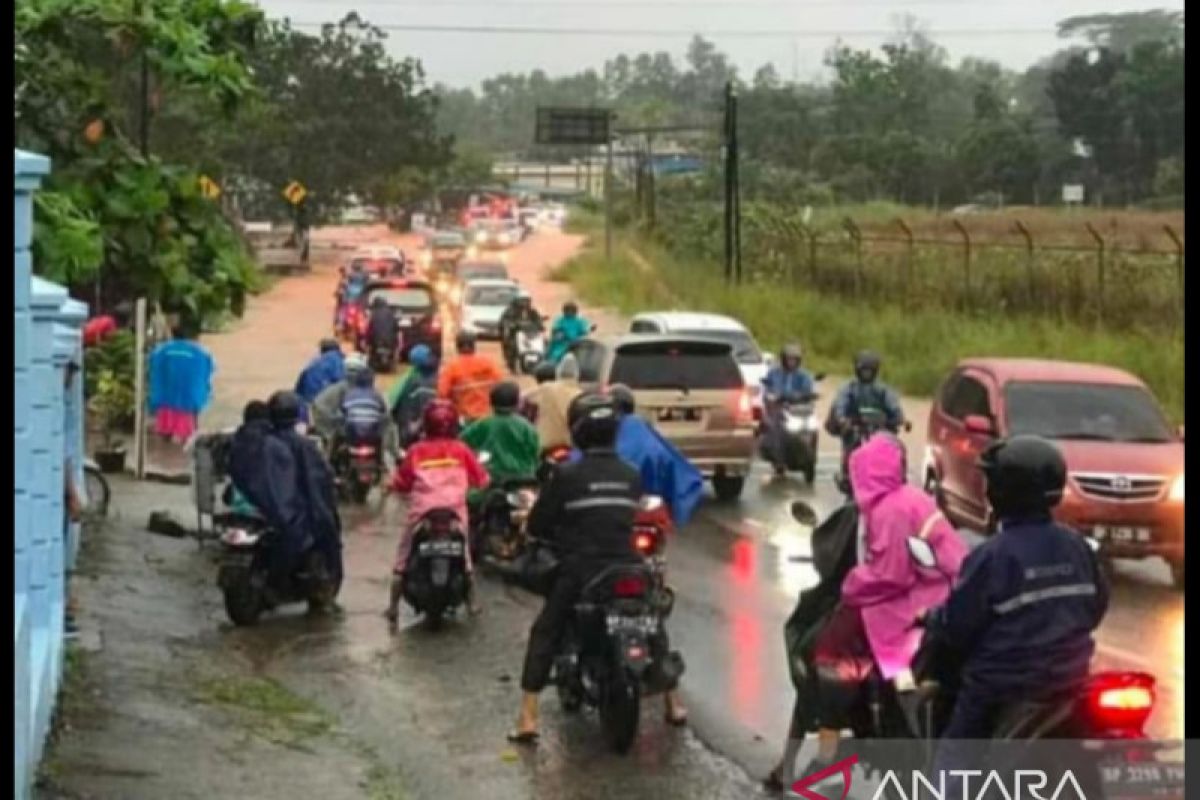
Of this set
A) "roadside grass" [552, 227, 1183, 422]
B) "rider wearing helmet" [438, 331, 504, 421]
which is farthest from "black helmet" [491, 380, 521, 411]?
"roadside grass" [552, 227, 1183, 422]

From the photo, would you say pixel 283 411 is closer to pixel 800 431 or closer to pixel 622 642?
pixel 622 642

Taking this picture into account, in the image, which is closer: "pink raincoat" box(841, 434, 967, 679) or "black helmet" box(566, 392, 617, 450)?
"pink raincoat" box(841, 434, 967, 679)

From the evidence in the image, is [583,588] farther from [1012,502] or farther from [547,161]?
[547,161]

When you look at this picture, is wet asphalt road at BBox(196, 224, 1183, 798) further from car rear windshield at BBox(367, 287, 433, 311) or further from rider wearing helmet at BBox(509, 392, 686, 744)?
car rear windshield at BBox(367, 287, 433, 311)

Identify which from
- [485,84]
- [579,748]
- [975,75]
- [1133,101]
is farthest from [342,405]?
[485,84]

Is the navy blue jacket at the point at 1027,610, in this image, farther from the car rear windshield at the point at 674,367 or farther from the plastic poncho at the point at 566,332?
the plastic poncho at the point at 566,332

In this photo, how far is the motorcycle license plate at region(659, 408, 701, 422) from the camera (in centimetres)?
2148

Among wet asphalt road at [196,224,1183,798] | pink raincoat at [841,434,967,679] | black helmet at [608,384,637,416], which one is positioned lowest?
wet asphalt road at [196,224,1183,798]

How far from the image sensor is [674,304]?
5334 centimetres

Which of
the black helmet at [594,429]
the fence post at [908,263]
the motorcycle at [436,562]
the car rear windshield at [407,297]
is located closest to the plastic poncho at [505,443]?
the motorcycle at [436,562]

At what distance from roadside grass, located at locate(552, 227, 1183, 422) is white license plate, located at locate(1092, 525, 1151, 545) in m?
12.5

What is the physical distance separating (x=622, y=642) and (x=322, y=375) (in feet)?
43.3

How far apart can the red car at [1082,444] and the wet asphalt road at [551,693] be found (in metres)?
0.49

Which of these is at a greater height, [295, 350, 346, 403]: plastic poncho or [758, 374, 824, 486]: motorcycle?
[295, 350, 346, 403]: plastic poncho
